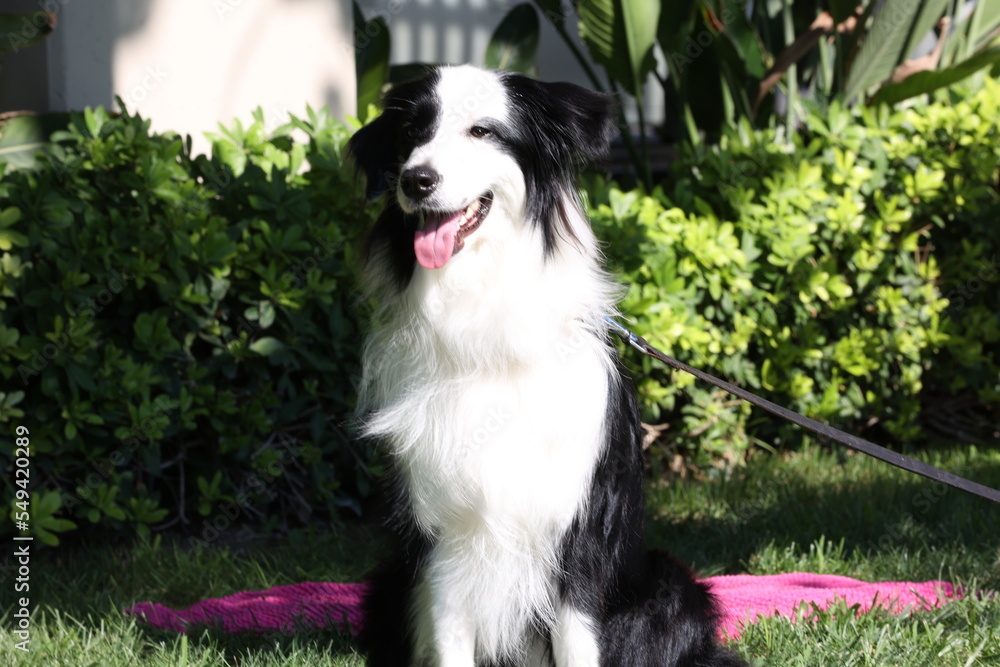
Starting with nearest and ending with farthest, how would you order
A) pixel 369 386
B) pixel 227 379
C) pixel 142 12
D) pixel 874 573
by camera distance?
pixel 369 386 < pixel 874 573 < pixel 227 379 < pixel 142 12

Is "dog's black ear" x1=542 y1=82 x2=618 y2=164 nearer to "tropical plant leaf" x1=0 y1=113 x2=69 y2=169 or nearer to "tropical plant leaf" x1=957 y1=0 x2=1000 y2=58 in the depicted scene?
"tropical plant leaf" x1=0 y1=113 x2=69 y2=169

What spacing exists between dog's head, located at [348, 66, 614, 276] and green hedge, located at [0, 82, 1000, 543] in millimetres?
648

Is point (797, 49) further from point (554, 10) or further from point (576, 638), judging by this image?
point (576, 638)

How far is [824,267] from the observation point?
4574 millimetres

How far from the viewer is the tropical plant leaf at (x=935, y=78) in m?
4.59

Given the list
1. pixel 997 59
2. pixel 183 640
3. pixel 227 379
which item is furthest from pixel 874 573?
pixel 997 59

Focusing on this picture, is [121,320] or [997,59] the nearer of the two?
[121,320]

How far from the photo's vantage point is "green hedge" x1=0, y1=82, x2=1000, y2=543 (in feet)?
11.3

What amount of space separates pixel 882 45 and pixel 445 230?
3658 millimetres

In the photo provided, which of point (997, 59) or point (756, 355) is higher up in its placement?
point (997, 59)

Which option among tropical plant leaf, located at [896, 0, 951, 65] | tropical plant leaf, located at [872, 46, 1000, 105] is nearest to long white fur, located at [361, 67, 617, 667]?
tropical plant leaf, located at [872, 46, 1000, 105]

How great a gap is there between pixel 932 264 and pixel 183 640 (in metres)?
3.93

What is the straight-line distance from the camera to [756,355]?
471 centimetres

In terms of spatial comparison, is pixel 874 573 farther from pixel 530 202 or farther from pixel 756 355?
pixel 530 202
